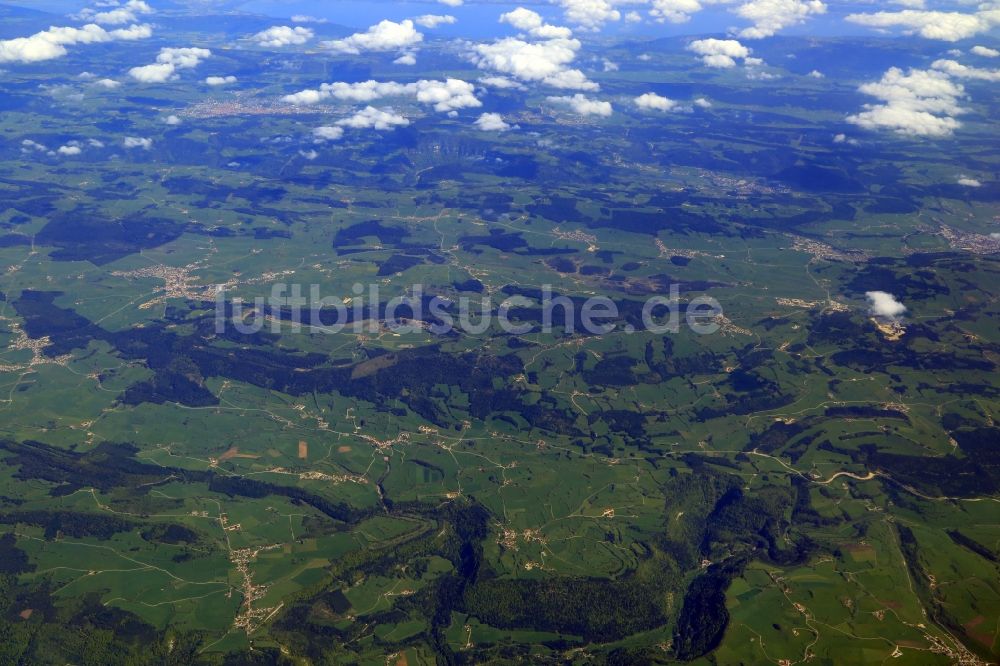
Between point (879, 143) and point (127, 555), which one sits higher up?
point (879, 143)

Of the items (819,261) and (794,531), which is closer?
(794,531)

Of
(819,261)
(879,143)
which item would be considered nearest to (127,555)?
(819,261)

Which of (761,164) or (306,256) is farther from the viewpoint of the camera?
(761,164)

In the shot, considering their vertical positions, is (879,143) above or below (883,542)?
above

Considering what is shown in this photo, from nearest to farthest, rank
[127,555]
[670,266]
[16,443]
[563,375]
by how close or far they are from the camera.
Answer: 1. [127,555]
2. [16,443]
3. [563,375]
4. [670,266]

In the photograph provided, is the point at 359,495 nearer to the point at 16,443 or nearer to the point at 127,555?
the point at 127,555

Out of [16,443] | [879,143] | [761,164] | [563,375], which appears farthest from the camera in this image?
[879,143]

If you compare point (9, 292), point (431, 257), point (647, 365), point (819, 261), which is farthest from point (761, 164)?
point (9, 292)

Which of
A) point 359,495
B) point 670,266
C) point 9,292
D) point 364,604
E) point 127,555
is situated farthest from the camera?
point 670,266

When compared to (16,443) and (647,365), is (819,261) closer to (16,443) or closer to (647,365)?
(647,365)
